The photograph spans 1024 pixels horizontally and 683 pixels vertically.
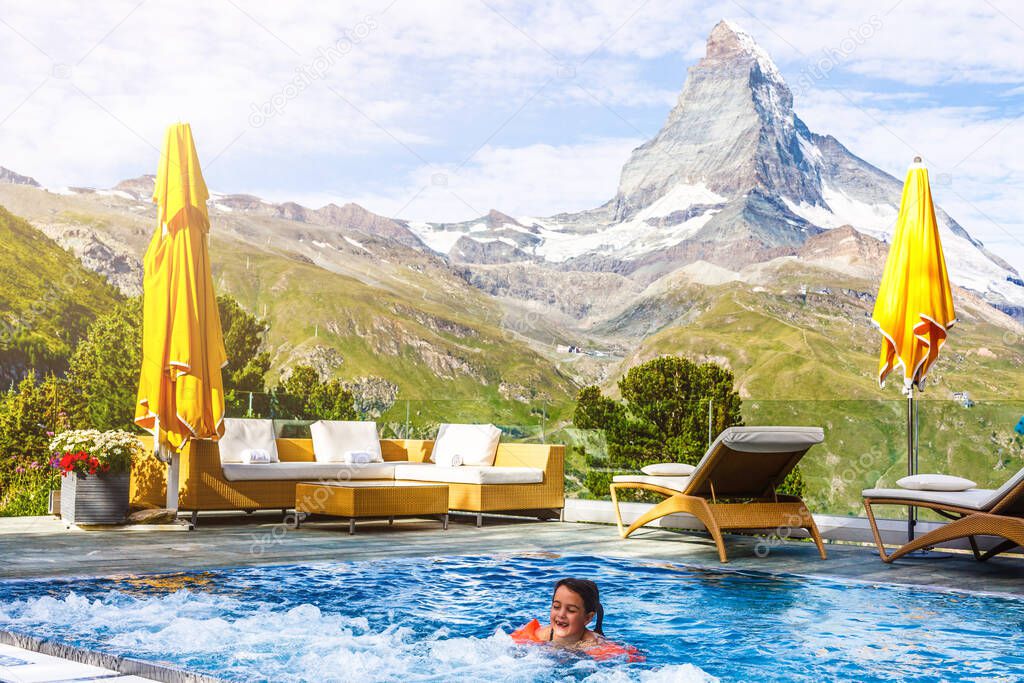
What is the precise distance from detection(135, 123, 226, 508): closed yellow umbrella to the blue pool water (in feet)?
6.78

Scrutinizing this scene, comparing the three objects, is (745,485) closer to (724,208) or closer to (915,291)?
(915,291)

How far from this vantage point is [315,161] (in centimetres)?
5019

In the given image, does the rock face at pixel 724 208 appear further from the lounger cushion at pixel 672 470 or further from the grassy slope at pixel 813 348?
the lounger cushion at pixel 672 470

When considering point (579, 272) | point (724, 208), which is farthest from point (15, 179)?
point (724, 208)

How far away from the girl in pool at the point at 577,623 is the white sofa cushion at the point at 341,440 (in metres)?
5.11

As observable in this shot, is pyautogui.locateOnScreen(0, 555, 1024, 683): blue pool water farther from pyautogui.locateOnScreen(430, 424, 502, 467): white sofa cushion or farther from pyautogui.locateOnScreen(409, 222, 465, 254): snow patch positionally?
pyautogui.locateOnScreen(409, 222, 465, 254): snow patch

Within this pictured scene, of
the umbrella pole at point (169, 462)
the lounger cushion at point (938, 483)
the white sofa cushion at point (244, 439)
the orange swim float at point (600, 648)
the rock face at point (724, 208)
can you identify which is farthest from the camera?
the rock face at point (724, 208)

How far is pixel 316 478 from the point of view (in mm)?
7676

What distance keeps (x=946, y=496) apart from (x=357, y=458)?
455 centimetres

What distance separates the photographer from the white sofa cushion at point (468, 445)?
8094 millimetres

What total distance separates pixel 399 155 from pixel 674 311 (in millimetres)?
20343

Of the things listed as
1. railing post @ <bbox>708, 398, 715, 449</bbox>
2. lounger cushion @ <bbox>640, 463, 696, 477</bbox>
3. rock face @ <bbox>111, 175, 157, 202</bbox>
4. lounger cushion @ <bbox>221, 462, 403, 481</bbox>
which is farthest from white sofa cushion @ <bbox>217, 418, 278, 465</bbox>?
rock face @ <bbox>111, 175, 157, 202</bbox>

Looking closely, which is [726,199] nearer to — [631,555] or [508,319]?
[508,319]

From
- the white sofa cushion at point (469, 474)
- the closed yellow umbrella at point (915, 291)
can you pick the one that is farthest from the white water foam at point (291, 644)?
the closed yellow umbrella at point (915, 291)
